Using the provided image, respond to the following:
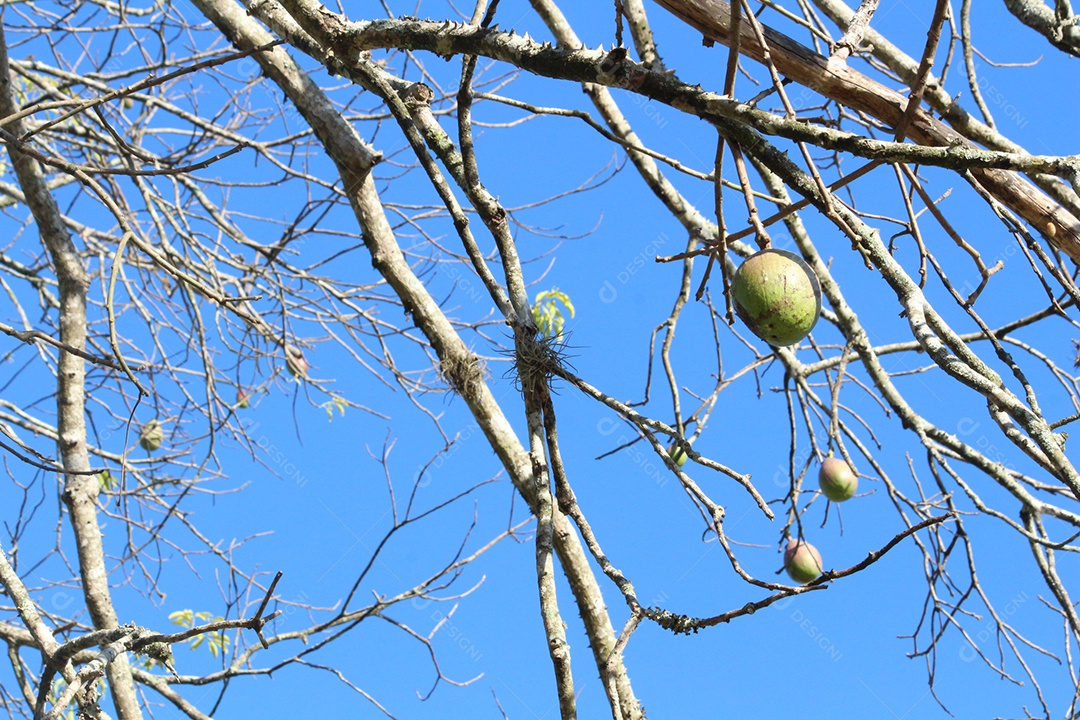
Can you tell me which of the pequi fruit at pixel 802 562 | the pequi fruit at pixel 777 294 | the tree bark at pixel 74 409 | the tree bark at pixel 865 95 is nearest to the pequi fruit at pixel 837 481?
the pequi fruit at pixel 802 562

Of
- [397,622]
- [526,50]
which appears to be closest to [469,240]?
[526,50]

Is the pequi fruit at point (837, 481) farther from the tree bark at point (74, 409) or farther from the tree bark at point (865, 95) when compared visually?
the tree bark at point (74, 409)

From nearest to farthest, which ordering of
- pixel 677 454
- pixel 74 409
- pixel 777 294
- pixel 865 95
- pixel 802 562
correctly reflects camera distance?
pixel 777 294 → pixel 865 95 → pixel 74 409 → pixel 677 454 → pixel 802 562

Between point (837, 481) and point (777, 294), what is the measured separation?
1901 millimetres

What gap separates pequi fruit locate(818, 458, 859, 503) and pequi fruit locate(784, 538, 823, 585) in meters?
0.21

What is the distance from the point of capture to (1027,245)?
1972 mm

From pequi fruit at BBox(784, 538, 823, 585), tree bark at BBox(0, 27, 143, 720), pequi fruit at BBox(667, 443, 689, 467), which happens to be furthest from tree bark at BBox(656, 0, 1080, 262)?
tree bark at BBox(0, 27, 143, 720)

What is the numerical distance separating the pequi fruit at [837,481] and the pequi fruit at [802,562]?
0.21 m

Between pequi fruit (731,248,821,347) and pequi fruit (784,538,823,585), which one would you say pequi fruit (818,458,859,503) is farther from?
pequi fruit (731,248,821,347)

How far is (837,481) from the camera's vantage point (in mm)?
3396

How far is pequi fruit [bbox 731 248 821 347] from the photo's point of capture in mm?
1713

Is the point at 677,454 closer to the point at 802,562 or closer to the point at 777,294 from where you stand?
the point at 802,562

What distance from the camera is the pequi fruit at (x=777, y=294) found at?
1713 millimetres

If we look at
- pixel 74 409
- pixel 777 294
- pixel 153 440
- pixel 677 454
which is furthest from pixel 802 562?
pixel 153 440
